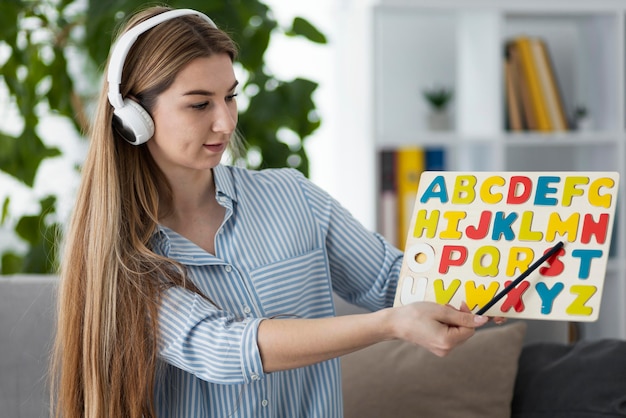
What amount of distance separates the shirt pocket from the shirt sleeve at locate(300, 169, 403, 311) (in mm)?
43

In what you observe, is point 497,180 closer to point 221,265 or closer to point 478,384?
point 221,265

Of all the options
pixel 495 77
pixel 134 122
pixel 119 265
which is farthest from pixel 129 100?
pixel 495 77

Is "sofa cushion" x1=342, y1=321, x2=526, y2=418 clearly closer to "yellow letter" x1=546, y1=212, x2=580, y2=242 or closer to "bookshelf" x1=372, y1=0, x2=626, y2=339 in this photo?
"yellow letter" x1=546, y1=212, x2=580, y2=242

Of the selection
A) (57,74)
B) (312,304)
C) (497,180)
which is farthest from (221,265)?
(57,74)

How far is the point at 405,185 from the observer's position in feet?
9.38

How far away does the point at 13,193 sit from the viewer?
3123 millimetres

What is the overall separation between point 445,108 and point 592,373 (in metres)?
1.63

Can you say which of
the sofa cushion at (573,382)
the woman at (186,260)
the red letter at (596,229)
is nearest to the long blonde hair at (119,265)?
the woman at (186,260)

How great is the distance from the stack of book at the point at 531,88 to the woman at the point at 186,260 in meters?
1.55

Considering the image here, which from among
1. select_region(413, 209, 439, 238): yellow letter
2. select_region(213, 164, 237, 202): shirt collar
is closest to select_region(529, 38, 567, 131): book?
select_region(213, 164, 237, 202): shirt collar

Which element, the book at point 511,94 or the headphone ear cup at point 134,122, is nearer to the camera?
the headphone ear cup at point 134,122

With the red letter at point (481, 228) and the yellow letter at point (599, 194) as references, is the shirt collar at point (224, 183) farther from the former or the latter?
the yellow letter at point (599, 194)

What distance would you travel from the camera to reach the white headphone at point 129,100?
1287 mm

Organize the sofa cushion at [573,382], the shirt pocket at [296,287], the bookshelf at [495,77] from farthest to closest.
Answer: the bookshelf at [495,77]
the sofa cushion at [573,382]
the shirt pocket at [296,287]
